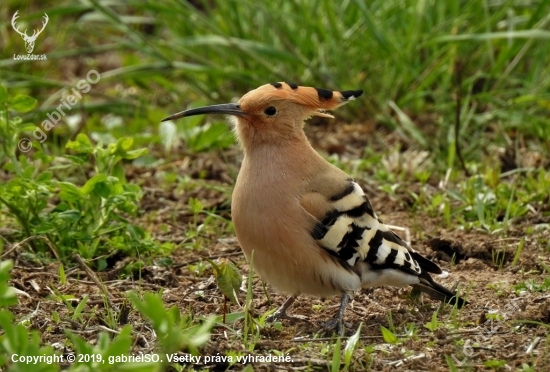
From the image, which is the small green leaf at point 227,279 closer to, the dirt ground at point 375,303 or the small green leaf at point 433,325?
the dirt ground at point 375,303

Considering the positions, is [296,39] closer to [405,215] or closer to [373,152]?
[373,152]

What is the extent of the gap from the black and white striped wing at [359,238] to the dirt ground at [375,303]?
15 cm

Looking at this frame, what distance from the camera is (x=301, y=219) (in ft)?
9.70

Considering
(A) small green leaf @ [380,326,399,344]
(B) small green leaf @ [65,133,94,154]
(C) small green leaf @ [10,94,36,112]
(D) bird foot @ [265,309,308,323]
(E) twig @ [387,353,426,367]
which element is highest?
(C) small green leaf @ [10,94,36,112]

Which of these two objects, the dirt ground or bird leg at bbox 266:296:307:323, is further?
bird leg at bbox 266:296:307:323

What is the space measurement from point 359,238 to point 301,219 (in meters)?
0.23

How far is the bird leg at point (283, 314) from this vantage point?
2.96 meters

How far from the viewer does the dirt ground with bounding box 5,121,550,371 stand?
8.51 feet

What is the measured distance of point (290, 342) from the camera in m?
2.70

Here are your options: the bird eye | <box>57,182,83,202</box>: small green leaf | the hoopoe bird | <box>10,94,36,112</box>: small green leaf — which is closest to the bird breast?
the hoopoe bird

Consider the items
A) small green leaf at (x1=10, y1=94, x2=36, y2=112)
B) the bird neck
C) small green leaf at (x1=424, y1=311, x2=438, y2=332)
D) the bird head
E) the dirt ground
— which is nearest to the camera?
the dirt ground

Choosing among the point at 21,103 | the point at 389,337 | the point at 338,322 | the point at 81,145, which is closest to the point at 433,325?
the point at 389,337

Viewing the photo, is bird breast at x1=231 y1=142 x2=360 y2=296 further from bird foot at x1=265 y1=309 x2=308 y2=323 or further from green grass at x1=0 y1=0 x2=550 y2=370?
green grass at x1=0 y1=0 x2=550 y2=370

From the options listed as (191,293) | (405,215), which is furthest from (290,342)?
(405,215)
